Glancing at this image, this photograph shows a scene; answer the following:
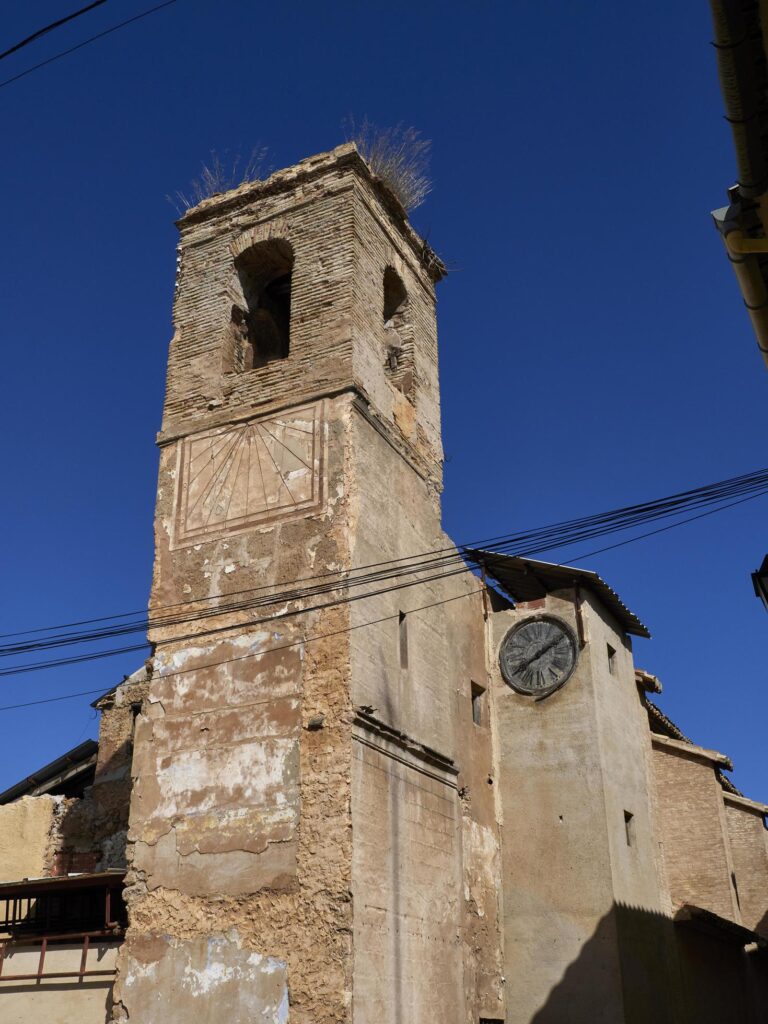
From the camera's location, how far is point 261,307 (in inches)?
588


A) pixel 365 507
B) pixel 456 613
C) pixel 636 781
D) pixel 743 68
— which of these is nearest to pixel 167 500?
pixel 365 507

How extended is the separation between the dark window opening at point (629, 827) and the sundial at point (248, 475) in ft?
20.1

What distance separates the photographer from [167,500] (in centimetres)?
1266

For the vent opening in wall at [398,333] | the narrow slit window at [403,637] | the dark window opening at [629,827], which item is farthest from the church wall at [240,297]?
the dark window opening at [629,827]

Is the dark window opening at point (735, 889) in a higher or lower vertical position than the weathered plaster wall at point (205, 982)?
higher

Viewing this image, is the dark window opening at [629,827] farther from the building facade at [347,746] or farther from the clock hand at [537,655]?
the clock hand at [537,655]

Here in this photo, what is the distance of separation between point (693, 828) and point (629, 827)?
3.41m

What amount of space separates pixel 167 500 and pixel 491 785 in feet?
18.2

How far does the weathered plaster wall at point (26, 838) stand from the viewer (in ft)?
52.1

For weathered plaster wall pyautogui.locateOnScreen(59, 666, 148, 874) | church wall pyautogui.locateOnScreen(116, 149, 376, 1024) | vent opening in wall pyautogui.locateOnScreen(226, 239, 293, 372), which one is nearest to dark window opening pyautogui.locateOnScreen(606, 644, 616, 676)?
church wall pyautogui.locateOnScreen(116, 149, 376, 1024)

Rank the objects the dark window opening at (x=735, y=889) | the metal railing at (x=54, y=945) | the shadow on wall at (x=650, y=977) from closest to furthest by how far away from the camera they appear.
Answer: the metal railing at (x=54, y=945) → the shadow on wall at (x=650, y=977) → the dark window opening at (x=735, y=889)

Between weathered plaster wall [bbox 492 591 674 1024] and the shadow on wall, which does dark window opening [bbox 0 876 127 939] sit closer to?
weathered plaster wall [bbox 492 591 674 1024]

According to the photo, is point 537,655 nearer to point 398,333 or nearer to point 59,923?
point 398,333

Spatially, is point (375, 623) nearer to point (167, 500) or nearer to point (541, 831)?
point (167, 500)
